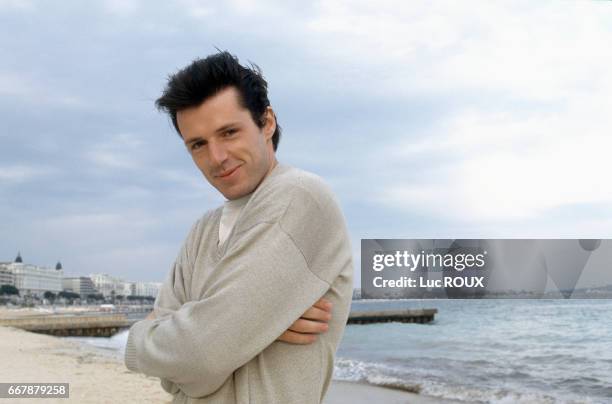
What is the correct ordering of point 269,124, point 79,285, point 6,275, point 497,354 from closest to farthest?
point 269,124 < point 497,354 < point 6,275 < point 79,285

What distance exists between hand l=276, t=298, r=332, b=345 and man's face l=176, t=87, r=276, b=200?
0.31m

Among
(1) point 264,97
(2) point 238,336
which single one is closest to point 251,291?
(2) point 238,336

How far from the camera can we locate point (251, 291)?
1.22 m

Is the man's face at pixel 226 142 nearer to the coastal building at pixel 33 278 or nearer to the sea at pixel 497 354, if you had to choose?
the sea at pixel 497 354

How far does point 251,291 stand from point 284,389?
0.70 ft

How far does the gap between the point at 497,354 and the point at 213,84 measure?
2431 centimetres

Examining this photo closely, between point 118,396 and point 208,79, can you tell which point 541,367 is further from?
point 208,79

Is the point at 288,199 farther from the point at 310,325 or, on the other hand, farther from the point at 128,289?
the point at 128,289

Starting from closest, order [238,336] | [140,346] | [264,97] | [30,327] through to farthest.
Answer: [238,336], [140,346], [264,97], [30,327]

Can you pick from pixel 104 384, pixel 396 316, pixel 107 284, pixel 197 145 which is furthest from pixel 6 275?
pixel 197 145

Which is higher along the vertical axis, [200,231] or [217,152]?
[217,152]

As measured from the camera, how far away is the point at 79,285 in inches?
5782

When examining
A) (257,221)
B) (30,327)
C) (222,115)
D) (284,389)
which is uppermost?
(222,115)

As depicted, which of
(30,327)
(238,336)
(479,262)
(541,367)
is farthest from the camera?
(30,327)
